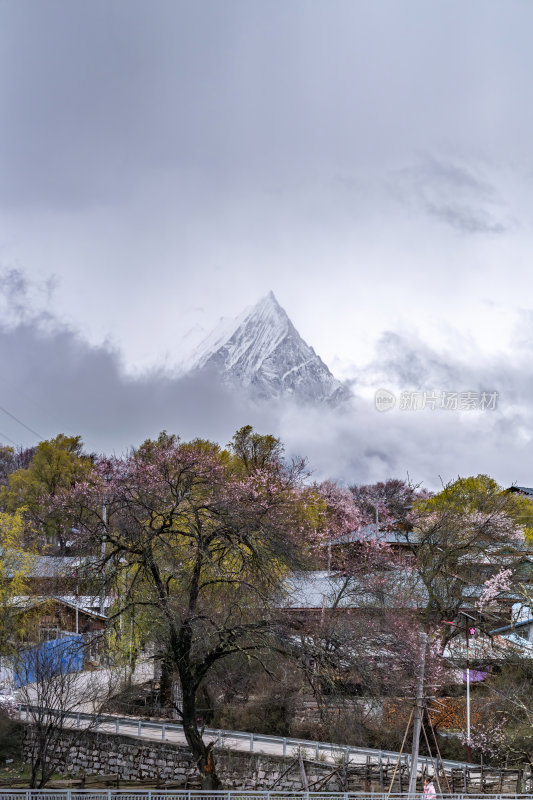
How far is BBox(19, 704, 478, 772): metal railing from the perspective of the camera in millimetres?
29625

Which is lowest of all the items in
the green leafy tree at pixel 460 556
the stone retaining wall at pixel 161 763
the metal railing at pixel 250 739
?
the stone retaining wall at pixel 161 763

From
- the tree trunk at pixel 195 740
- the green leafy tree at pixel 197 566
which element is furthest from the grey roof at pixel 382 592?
the tree trunk at pixel 195 740

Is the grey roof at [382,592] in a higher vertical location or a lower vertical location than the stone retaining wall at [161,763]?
higher

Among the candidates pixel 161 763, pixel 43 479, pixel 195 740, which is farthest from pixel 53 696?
pixel 43 479

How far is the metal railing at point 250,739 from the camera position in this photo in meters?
29.6

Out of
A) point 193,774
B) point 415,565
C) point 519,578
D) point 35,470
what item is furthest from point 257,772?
point 35,470

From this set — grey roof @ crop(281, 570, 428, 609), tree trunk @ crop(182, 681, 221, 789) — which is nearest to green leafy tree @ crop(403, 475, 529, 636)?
grey roof @ crop(281, 570, 428, 609)

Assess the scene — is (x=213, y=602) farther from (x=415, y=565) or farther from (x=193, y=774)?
(x=415, y=565)

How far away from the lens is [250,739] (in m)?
31.5

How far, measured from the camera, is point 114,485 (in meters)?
28.6

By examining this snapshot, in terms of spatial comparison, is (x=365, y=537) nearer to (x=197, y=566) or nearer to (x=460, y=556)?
(x=460, y=556)

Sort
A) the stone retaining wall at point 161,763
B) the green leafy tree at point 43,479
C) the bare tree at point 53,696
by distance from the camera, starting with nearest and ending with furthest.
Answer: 1. the bare tree at point 53,696
2. the stone retaining wall at point 161,763
3. the green leafy tree at point 43,479

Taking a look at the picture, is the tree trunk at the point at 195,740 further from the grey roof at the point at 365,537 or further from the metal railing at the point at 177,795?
the grey roof at the point at 365,537

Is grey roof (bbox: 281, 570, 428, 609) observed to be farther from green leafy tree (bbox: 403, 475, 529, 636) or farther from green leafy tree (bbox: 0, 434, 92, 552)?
green leafy tree (bbox: 0, 434, 92, 552)
